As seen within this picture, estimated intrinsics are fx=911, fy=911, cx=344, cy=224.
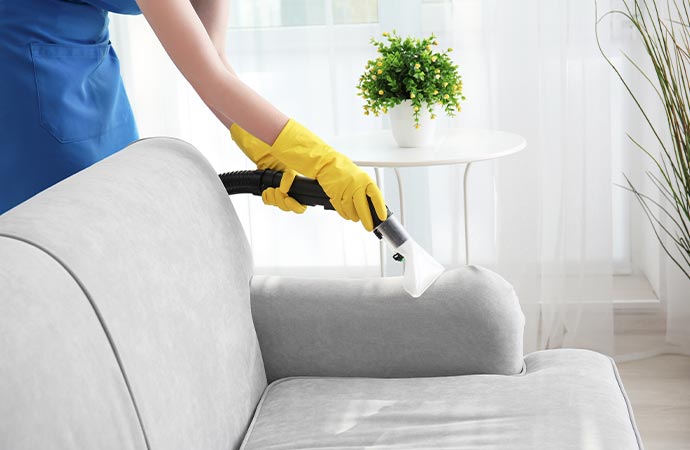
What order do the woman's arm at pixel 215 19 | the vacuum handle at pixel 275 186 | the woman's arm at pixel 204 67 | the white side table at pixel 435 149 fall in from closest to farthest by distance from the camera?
the woman's arm at pixel 204 67, the vacuum handle at pixel 275 186, the woman's arm at pixel 215 19, the white side table at pixel 435 149

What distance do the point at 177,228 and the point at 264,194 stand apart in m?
0.29

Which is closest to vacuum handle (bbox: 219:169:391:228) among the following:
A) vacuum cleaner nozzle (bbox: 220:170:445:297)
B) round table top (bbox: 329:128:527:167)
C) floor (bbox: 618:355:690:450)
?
vacuum cleaner nozzle (bbox: 220:170:445:297)

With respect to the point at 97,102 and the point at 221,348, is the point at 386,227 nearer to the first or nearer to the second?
the point at 221,348

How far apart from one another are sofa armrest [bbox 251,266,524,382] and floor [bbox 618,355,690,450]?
2.54ft

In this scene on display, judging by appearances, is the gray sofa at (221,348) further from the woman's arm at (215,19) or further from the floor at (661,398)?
the floor at (661,398)

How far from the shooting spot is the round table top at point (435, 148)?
2.16 m

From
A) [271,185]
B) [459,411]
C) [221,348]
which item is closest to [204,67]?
[271,185]

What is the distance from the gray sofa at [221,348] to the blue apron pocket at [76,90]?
19 centimetres

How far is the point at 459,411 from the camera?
1.49 meters

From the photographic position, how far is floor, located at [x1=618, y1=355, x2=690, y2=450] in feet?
7.34

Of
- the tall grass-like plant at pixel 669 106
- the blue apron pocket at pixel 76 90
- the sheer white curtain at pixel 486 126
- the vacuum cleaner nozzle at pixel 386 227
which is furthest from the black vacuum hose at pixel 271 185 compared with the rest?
the sheer white curtain at pixel 486 126

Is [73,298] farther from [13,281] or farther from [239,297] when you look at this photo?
[239,297]

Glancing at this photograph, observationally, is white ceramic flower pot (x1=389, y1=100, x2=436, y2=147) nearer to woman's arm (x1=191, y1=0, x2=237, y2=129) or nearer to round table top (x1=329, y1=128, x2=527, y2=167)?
round table top (x1=329, y1=128, x2=527, y2=167)

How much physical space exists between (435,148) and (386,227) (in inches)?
29.5
